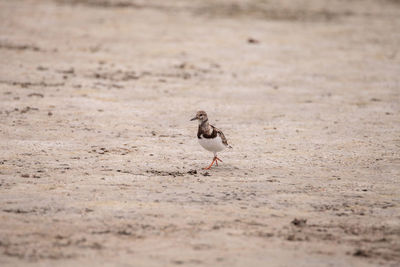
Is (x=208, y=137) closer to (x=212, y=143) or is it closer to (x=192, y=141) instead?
(x=212, y=143)

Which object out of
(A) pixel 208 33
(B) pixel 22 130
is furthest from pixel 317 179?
(A) pixel 208 33

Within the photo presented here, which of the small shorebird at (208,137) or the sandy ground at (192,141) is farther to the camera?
the small shorebird at (208,137)

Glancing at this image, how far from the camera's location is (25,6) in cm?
2186

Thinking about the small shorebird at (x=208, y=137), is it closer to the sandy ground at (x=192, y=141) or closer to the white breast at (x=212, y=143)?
the white breast at (x=212, y=143)

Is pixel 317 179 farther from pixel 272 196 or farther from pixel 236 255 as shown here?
pixel 236 255

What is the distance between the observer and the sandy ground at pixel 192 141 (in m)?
6.61

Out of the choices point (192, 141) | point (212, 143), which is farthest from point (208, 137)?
point (192, 141)

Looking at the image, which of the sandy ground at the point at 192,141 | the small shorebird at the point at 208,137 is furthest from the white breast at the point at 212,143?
the sandy ground at the point at 192,141

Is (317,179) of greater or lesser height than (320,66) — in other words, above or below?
below

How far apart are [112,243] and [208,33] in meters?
14.0

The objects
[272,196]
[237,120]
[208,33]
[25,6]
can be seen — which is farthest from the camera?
[25,6]

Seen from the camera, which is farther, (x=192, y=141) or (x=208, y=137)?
(x=192, y=141)

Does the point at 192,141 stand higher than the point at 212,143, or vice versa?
the point at 212,143

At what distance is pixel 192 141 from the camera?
418 inches
